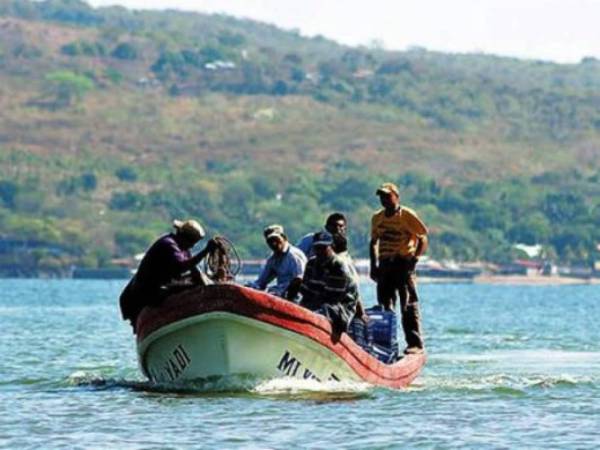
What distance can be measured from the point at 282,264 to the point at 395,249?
8.25 feet

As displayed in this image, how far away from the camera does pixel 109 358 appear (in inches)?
1662

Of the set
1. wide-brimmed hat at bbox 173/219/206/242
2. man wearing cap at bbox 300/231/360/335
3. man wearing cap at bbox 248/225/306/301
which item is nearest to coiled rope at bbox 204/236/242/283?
Answer: man wearing cap at bbox 248/225/306/301

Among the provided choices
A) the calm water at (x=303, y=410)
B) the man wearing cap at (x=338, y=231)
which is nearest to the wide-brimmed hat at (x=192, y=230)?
the man wearing cap at (x=338, y=231)

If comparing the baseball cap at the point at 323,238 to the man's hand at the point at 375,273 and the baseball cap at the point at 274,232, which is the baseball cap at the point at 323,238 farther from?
the man's hand at the point at 375,273

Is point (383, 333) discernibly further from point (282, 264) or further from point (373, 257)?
point (282, 264)

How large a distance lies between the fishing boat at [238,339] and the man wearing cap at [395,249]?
2.45m

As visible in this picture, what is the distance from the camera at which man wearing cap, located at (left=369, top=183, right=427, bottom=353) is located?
31.1 metres

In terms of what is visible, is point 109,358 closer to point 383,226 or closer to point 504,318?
point 383,226

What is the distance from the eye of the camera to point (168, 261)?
1128 inches

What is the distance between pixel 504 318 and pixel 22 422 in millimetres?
54007

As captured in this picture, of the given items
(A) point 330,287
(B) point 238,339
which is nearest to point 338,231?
(A) point 330,287

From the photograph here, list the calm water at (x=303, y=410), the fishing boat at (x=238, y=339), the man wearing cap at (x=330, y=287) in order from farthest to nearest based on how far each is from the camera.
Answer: the man wearing cap at (x=330, y=287) → the fishing boat at (x=238, y=339) → the calm water at (x=303, y=410)

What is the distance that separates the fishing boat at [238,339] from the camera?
91.2 ft

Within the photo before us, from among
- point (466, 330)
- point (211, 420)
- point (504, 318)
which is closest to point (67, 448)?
point (211, 420)
